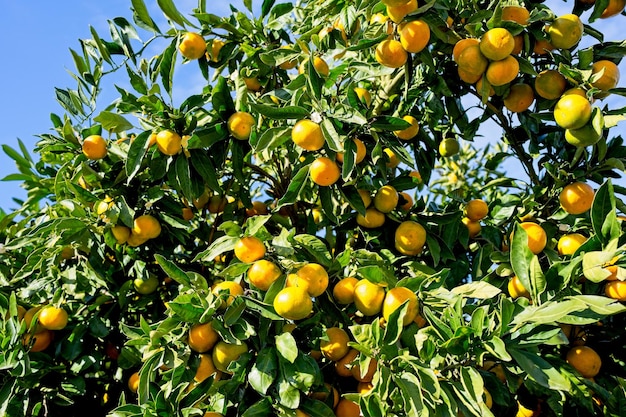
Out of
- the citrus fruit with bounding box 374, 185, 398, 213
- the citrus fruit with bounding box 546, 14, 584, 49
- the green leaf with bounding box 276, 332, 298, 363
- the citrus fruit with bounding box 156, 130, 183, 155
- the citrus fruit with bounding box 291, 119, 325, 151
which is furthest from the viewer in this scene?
the citrus fruit with bounding box 374, 185, 398, 213

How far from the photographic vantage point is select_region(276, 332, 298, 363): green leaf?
1547 millimetres

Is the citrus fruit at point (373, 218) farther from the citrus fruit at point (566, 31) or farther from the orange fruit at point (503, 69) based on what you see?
the citrus fruit at point (566, 31)

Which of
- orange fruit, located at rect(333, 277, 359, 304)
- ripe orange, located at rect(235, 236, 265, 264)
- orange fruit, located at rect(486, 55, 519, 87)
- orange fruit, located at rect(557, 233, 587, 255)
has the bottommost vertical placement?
orange fruit, located at rect(557, 233, 587, 255)

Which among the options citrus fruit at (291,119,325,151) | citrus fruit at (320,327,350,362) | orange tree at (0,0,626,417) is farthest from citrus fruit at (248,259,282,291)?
citrus fruit at (291,119,325,151)

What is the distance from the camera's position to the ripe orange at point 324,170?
1847mm

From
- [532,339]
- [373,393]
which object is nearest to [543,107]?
[532,339]

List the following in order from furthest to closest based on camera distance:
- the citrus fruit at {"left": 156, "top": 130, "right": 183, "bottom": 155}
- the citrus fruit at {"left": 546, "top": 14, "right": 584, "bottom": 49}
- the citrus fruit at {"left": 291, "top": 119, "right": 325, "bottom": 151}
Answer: the citrus fruit at {"left": 156, "top": 130, "right": 183, "bottom": 155} → the citrus fruit at {"left": 546, "top": 14, "right": 584, "bottom": 49} → the citrus fruit at {"left": 291, "top": 119, "right": 325, "bottom": 151}

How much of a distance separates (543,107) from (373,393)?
1.15m

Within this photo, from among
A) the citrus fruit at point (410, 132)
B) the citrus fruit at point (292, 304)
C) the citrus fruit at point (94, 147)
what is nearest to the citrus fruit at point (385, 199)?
the citrus fruit at point (410, 132)

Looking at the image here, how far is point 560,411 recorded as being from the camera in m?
1.75

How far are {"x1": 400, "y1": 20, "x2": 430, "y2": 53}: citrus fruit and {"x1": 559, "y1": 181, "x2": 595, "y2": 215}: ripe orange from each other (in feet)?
2.25

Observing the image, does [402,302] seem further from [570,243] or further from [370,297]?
[570,243]

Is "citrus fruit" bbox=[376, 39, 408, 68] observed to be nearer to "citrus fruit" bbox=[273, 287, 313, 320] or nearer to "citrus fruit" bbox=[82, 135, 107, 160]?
"citrus fruit" bbox=[273, 287, 313, 320]

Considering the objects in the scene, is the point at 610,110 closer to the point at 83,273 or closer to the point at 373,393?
the point at 373,393
